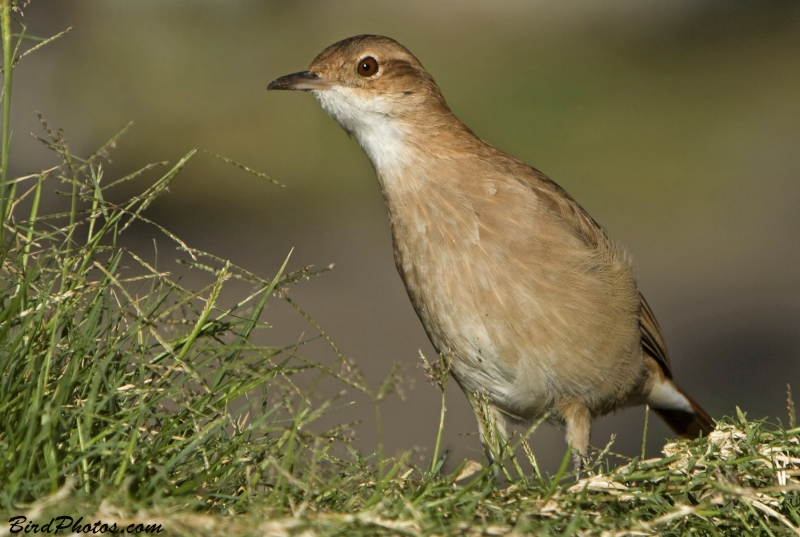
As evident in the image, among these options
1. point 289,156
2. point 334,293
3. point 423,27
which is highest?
point 423,27

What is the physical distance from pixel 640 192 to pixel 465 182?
385 inches

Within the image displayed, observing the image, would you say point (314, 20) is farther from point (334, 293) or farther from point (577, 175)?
point (334, 293)

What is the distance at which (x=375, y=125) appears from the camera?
178 inches

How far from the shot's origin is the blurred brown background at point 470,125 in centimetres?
910

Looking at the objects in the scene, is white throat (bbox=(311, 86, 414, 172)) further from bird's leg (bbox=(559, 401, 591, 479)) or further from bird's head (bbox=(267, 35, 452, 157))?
bird's leg (bbox=(559, 401, 591, 479))

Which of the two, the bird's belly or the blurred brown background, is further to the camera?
the blurred brown background

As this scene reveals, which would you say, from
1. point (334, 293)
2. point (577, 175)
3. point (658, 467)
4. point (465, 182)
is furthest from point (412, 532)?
point (577, 175)

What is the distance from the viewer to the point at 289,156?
1416 centimetres

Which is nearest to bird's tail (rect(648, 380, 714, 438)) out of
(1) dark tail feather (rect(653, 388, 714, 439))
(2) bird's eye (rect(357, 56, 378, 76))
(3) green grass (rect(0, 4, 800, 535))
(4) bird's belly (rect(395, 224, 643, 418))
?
(1) dark tail feather (rect(653, 388, 714, 439))

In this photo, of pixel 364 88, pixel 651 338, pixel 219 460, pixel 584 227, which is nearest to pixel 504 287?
pixel 584 227

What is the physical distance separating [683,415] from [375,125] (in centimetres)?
261

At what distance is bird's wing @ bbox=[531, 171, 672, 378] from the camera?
468 cm

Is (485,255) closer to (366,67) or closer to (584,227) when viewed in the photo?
(584,227)

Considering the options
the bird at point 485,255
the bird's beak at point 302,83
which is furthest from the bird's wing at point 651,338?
the bird's beak at point 302,83
